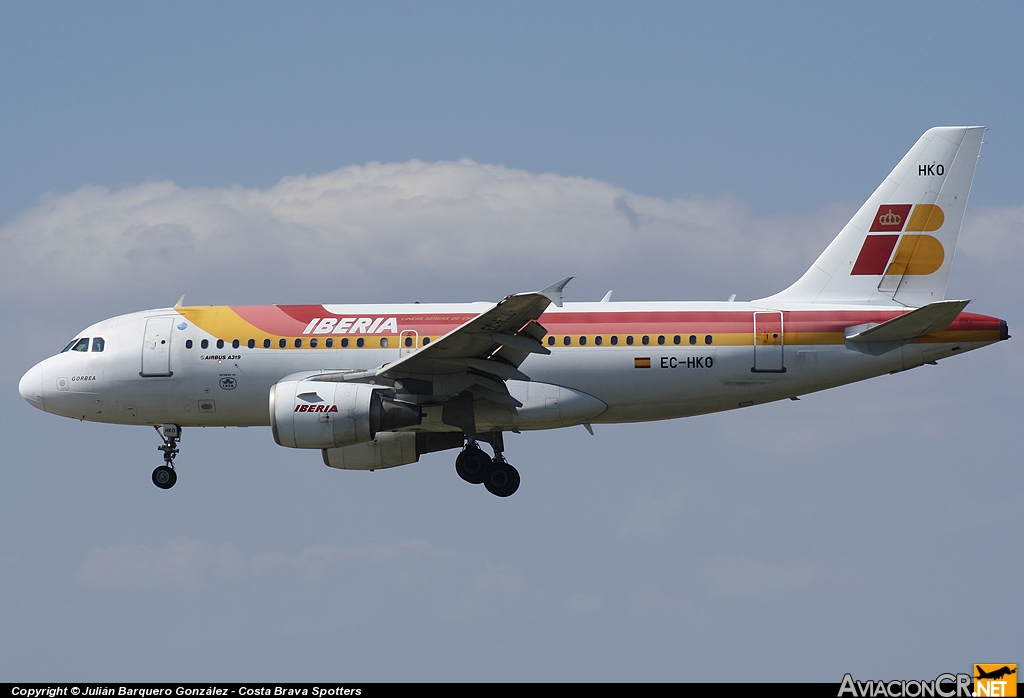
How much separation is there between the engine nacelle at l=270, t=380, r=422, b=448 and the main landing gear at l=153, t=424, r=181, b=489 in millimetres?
4745

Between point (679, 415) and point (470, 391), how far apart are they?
5072 millimetres

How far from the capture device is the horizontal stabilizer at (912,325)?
95.5 feet

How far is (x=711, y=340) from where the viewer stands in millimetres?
30672

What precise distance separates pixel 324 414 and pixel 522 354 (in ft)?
15.2

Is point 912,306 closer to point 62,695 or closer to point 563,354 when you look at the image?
point 563,354

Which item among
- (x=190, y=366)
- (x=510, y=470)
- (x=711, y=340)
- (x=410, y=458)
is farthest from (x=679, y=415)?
(x=190, y=366)

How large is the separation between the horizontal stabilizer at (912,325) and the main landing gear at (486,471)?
8.62 m

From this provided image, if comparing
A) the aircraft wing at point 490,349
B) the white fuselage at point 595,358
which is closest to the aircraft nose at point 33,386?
the white fuselage at point 595,358

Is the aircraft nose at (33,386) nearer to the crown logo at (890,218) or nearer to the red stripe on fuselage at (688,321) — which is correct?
the red stripe on fuselage at (688,321)

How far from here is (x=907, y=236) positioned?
32.2 meters

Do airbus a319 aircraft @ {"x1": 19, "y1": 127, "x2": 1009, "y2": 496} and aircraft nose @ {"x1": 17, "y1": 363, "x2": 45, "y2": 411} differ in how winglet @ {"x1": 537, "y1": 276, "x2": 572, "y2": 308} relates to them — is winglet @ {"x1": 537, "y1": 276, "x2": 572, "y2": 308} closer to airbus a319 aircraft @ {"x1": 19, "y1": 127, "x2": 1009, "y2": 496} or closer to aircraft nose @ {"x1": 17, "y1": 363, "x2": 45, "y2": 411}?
airbus a319 aircraft @ {"x1": 19, "y1": 127, "x2": 1009, "y2": 496}

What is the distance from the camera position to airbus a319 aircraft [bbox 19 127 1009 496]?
29891 mm

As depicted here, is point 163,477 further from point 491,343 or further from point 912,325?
point 912,325

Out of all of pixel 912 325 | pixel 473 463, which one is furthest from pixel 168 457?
pixel 912 325
